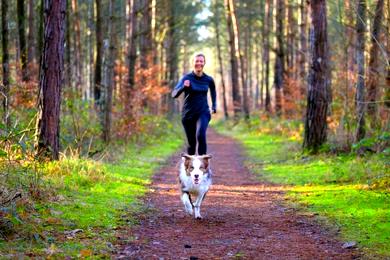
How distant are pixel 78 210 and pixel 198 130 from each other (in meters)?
2.60

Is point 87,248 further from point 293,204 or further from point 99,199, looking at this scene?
point 293,204

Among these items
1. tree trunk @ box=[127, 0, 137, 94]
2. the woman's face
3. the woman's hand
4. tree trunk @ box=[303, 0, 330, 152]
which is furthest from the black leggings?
tree trunk @ box=[127, 0, 137, 94]

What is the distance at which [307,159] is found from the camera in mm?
13930

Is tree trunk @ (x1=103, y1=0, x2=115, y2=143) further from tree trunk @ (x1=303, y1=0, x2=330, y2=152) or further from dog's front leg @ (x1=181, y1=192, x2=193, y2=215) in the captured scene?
dog's front leg @ (x1=181, y1=192, x2=193, y2=215)

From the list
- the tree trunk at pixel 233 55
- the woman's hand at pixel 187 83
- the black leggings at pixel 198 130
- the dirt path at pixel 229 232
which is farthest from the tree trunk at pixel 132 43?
the tree trunk at pixel 233 55

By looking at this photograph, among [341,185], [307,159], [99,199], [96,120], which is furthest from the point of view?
[96,120]

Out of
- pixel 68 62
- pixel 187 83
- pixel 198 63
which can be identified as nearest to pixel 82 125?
pixel 68 62

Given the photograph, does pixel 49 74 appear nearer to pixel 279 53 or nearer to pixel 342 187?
pixel 342 187

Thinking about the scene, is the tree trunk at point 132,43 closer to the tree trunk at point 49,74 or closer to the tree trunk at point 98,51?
the tree trunk at point 98,51

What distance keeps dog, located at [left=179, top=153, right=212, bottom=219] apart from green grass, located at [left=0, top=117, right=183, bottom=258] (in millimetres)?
828

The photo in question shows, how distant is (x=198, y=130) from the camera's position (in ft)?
29.1

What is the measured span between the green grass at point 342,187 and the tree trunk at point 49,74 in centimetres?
473

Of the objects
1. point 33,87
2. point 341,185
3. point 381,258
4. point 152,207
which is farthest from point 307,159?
point 381,258

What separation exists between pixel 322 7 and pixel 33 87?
819cm
